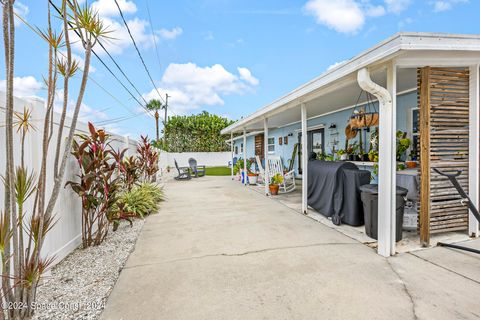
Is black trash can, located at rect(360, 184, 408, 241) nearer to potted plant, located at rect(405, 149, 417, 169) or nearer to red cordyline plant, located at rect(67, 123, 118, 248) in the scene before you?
potted plant, located at rect(405, 149, 417, 169)

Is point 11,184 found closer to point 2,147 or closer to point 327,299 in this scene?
point 2,147

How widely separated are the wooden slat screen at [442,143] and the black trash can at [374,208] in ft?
0.82

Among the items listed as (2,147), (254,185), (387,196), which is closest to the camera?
(2,147)

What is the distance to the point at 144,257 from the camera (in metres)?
2.99

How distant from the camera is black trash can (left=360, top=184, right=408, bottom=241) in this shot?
3.16 m

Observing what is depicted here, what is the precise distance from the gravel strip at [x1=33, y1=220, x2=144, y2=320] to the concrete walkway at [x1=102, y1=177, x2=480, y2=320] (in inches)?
4.9

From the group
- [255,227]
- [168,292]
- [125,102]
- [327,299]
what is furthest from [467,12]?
[125,102]

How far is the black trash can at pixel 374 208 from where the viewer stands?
3.16 meters

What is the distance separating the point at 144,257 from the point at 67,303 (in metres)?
0.97

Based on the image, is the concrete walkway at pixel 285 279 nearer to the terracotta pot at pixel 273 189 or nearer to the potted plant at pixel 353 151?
the potted plant at pixel 353 151

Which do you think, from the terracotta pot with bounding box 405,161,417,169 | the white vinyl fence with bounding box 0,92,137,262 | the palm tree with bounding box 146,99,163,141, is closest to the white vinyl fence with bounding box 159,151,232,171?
the palm tree with bounding box 146,99,163,141

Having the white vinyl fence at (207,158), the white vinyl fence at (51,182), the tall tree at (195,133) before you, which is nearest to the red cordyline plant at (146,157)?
the white vinyl fence at (51,182)

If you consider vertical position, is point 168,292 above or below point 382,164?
below

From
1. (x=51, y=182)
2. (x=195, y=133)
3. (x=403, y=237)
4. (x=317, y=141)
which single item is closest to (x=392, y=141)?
(x=403, y=237)
